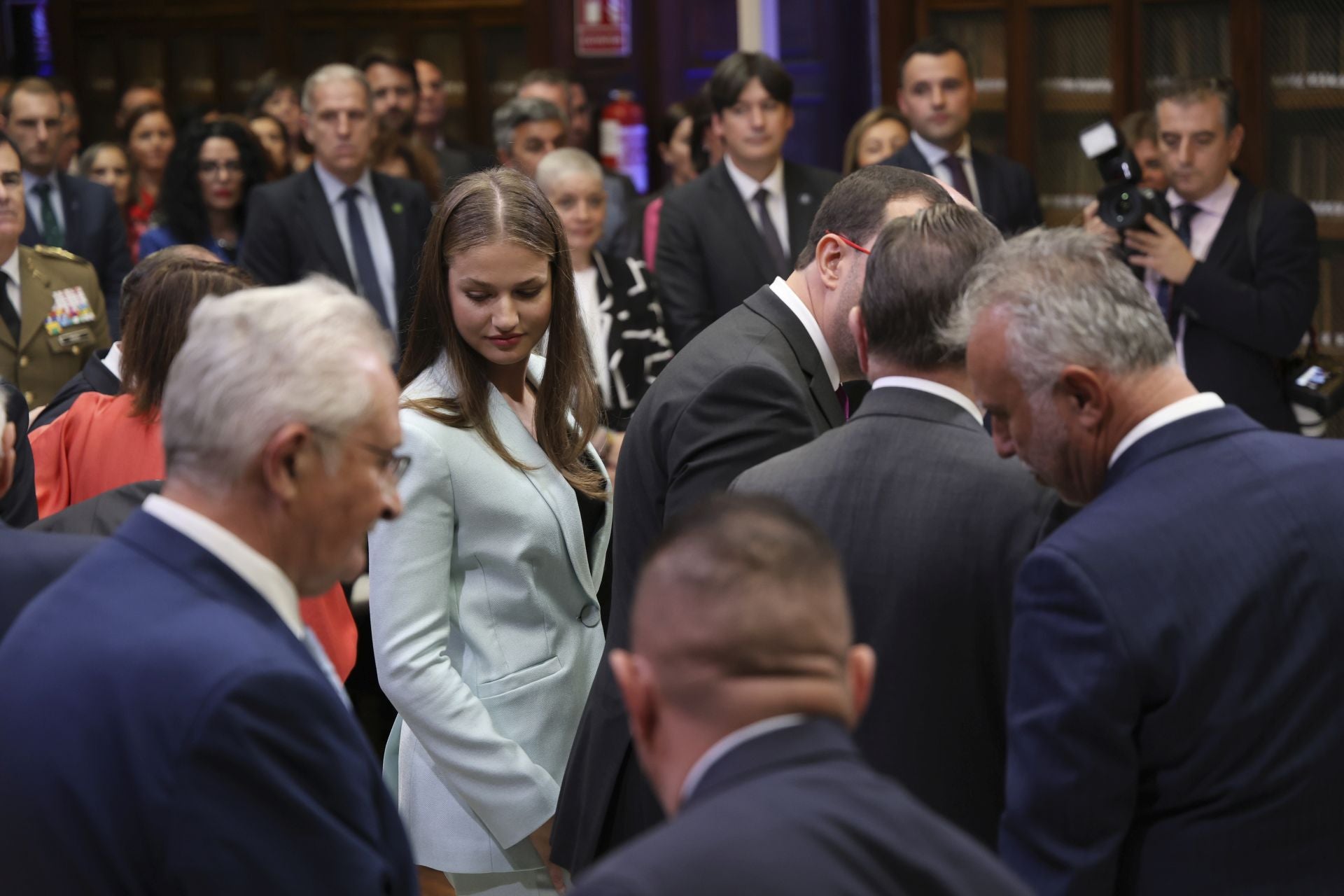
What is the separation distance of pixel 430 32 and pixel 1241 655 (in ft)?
33.3

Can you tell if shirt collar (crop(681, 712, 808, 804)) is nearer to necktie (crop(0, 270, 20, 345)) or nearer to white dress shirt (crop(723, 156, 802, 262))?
necktie (crop(0, 270, 20, 345))

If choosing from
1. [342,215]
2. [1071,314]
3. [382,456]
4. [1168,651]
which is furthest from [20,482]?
[342,215]

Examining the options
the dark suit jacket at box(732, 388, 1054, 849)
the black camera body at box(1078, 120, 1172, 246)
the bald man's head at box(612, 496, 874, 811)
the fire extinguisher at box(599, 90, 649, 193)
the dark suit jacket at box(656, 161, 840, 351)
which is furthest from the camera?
the fire extinguisher at box(599, 90, 649, 193)

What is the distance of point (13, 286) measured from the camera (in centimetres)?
446

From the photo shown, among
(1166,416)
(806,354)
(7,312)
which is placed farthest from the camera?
(7,312)

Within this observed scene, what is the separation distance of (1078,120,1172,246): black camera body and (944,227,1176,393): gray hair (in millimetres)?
3303

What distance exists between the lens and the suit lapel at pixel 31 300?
441cm

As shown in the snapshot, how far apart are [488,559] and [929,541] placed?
0.77m

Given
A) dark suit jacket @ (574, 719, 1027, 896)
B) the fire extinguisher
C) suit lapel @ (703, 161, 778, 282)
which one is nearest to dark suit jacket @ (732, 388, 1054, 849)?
dark suit jacket @ (574, 719, 1027, 896)

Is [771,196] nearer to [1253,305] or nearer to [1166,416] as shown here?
[1253,305]

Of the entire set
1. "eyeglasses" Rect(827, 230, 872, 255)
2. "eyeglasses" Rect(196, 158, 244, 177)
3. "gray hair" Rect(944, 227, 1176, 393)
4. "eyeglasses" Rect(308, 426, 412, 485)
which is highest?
"eyeglasses" Rect(196, 158, 244, 177)

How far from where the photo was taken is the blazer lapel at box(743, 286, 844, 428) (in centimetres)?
222

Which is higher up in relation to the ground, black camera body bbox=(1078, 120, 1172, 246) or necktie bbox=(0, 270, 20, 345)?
black camera body bbox=(1078, 120, 1172, 246)

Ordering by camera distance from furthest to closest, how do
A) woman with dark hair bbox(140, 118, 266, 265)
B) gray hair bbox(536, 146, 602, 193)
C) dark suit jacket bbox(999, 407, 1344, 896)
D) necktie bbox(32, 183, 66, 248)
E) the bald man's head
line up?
necktie bbox(32, 183, 66, 248) → woman with dark hair bbox(140, 118, 266, 265) → gray hair bbox(536, 146, 602, 193) → dark suit jacket bbox(999, 407, 1344, 896) → the bald man's head
